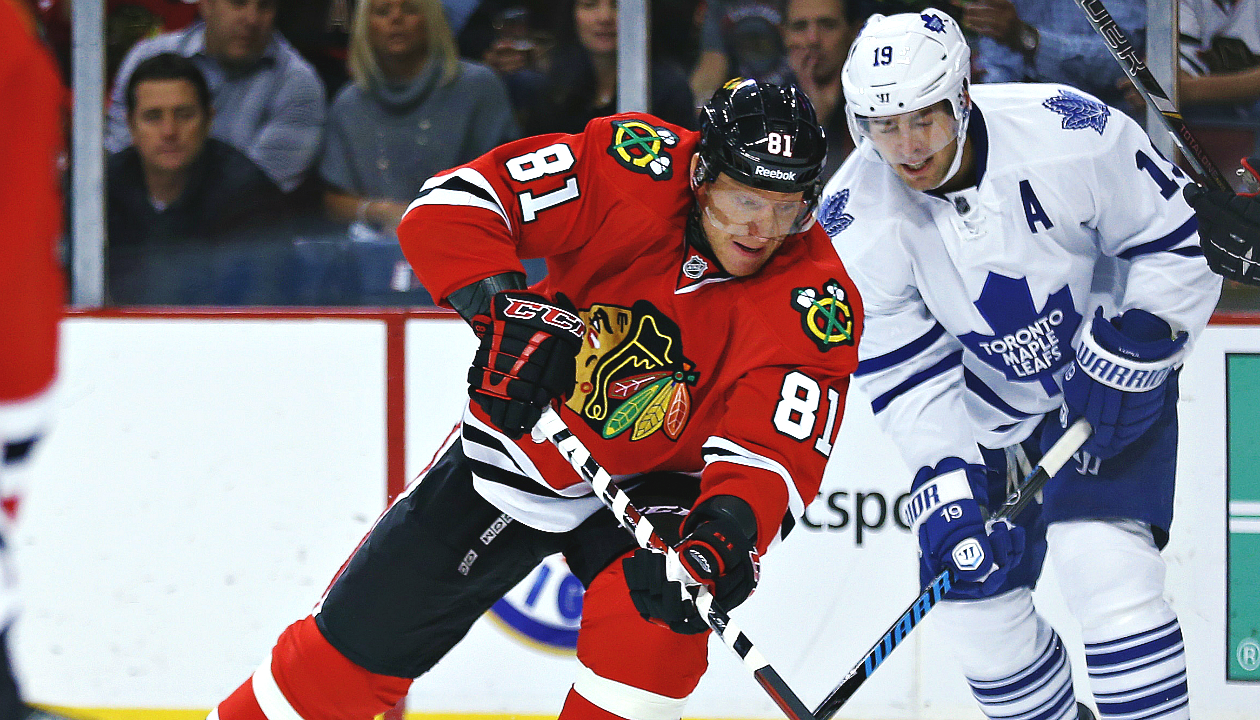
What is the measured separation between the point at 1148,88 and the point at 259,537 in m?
2.10

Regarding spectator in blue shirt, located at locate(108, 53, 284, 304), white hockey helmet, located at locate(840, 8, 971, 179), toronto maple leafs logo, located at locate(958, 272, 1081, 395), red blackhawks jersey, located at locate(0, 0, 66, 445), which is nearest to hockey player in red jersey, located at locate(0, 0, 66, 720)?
red blackhawks jersey, located at locate(0, 0, 66, 445)

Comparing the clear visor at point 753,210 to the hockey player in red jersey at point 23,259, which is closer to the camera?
the hockey player in red jersey at point 23,259

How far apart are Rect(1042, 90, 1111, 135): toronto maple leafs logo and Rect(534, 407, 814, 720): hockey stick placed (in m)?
1.11

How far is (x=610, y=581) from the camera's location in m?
2.01

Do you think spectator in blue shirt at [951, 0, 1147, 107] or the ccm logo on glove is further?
spectator in blue shirt at [951, 0, 1147, 107]

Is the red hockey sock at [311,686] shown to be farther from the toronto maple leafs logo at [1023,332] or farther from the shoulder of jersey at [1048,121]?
the shoulder of jersey at [1048,121]

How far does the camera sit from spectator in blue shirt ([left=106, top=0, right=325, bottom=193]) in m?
3.40

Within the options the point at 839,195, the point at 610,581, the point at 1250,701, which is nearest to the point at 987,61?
the point at 839,195

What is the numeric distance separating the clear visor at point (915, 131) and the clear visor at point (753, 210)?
45 centimetres

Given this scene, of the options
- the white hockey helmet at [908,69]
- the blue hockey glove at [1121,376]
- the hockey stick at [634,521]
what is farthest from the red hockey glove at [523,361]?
the blue hockey glove at [1121,376]

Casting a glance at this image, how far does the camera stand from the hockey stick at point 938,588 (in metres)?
2.44

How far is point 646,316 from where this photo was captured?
2.05 m

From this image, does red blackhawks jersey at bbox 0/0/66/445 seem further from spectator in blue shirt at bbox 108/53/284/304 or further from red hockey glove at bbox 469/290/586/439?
spectator in blue shirt at bbox 108/53/284/304

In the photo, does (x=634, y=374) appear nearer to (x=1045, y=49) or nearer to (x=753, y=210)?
(x=753, y=210)
